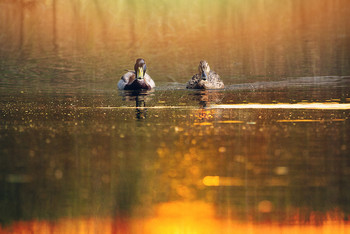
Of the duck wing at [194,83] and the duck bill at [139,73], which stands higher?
the duck bill at [139,73]

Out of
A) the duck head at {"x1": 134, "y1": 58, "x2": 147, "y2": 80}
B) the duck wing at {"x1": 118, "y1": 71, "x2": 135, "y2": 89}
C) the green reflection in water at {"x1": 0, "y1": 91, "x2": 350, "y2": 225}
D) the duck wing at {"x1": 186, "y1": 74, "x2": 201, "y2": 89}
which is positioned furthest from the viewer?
the duck wing at {"x1": 118, "y1": 71, "x2": 135, "y2": 89}

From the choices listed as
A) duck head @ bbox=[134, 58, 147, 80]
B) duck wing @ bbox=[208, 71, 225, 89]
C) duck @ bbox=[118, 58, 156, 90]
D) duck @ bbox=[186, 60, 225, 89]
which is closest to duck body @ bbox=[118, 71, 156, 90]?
duck @ bbox=[118, 58, 156, 90]

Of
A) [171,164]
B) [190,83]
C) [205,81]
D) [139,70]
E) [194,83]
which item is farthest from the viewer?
[190,83]

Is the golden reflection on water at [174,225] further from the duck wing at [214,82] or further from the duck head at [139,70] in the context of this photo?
the duck wing at [214,82]

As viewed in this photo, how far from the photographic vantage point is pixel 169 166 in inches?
343

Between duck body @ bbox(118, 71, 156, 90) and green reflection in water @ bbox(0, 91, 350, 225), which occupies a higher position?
duck body @ bbox(118, 71, 156, 90)

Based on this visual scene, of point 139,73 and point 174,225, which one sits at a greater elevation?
point 139,73

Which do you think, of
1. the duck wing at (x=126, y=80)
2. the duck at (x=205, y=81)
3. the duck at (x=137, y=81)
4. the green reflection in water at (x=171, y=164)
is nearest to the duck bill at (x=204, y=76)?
the duck at (x=205, y=81)

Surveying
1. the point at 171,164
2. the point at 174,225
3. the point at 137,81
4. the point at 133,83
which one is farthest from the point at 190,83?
the point at 174,225

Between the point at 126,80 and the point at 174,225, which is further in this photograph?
the point at 126,80

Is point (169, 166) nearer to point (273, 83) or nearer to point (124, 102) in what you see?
point (124, 102)

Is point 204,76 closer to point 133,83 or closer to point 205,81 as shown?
point 205,81

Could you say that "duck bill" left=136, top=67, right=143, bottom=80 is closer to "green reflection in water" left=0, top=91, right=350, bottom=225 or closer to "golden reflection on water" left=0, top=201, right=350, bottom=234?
"green reflection in water" left=0, top=91, right=350, bottom=225

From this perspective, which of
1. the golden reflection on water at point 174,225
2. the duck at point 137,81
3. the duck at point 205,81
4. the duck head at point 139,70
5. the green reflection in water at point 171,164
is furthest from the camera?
the duck at point 205,81
